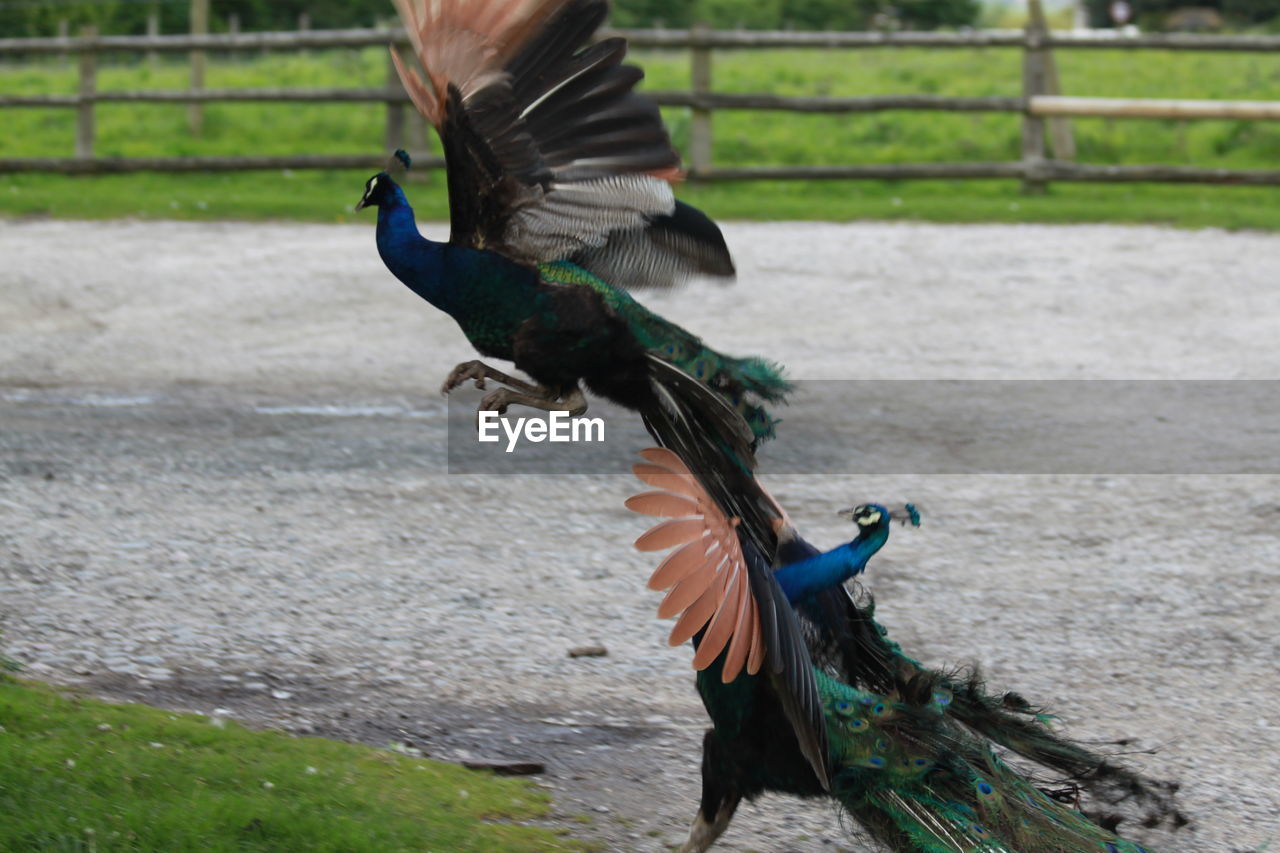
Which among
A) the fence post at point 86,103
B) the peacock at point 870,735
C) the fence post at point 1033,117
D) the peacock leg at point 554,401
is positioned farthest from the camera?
the fence post at point 86,103

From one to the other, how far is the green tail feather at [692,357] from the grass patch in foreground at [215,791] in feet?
4.32

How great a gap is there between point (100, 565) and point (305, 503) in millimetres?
1220

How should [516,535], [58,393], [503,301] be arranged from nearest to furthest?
[503,301] → [516,535] → [58,393]

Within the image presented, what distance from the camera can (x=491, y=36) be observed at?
161 inches

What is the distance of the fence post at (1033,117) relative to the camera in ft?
47.9

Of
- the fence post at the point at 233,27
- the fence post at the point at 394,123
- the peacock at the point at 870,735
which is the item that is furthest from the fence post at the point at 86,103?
the peacock at the point at 870,735

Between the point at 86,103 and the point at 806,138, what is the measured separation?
801cm

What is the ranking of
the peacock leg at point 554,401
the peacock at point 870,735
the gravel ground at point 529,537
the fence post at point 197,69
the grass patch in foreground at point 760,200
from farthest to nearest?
1. the fence post at point 197,69
2. the grass patch in foreground at point 760,200
3. the gravel ground at point 529,537
4. the peacock leg at point 554,401
5. the peacock at point 870,735

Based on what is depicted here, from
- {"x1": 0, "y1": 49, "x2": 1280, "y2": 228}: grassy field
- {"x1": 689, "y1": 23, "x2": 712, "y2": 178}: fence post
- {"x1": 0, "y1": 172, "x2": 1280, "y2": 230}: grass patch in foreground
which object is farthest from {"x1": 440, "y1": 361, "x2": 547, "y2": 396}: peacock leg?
{"x1": 689, "y1": 23, "x2": 712, "y2": 178}: fence post

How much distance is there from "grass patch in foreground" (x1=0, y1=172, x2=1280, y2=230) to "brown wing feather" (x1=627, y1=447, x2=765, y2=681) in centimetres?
923

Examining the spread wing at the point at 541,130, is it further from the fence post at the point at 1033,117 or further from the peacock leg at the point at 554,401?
the fence post at the point at 1033,117

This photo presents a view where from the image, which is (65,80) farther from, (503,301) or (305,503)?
(503,301)

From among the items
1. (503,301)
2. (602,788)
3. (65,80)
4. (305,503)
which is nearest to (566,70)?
(503,301)

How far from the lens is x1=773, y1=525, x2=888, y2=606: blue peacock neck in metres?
3.90
